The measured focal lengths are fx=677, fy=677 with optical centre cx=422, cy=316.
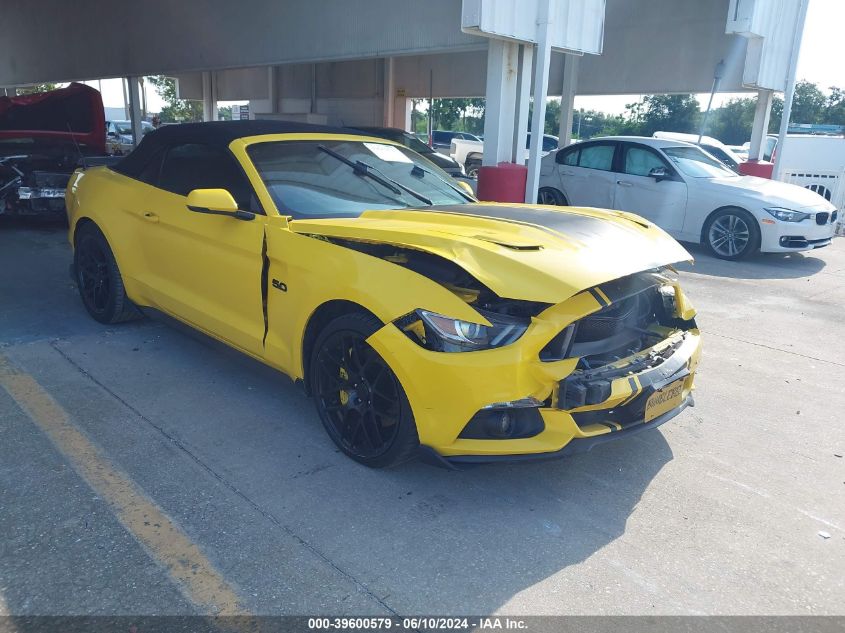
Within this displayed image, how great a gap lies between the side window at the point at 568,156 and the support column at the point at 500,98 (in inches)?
108

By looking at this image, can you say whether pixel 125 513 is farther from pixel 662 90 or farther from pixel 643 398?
pixel 662 90

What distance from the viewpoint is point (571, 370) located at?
2.79 meters

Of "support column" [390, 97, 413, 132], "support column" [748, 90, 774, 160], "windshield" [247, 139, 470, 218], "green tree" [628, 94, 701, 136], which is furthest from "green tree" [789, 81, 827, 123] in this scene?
"windshield" [247, 139, 470, 218]

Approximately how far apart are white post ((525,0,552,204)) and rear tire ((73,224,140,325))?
479cm

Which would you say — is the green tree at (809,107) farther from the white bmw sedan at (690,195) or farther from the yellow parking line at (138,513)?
the yellow parking line at (138,513)

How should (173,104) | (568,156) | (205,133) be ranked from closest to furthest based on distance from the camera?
(205,133), (568,156), (173,104)

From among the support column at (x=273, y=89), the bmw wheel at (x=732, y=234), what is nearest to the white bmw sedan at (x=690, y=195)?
the bmw wheel at (x=732, y=234)

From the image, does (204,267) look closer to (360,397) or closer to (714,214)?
(360,397)

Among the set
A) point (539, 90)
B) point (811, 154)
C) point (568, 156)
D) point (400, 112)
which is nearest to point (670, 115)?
point (400, 112)

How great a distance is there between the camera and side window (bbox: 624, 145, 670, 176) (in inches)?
377

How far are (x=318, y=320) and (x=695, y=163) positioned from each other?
25.9 feet

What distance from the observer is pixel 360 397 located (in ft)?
10.3

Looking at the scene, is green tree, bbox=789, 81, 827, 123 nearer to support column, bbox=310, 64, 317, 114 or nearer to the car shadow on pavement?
support column, bbox=310, 64, 317, 114

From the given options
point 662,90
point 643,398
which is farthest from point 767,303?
point 662,90
